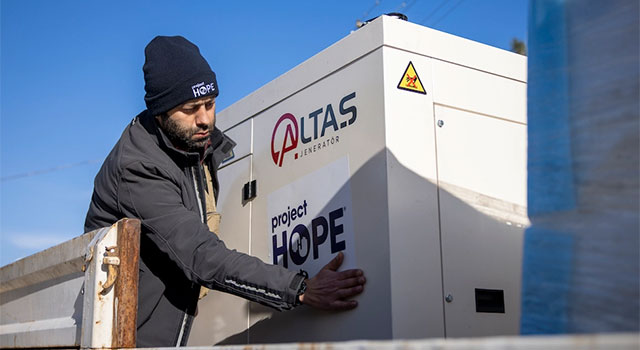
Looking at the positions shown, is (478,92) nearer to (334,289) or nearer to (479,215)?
(479,215)

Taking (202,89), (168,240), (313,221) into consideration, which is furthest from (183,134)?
(313,221)

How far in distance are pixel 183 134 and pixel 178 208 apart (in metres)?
0.32

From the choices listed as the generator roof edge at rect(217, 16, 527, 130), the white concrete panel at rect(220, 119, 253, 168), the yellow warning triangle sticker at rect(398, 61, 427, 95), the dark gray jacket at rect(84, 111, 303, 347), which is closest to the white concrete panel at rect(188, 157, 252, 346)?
the white concrete panel at rect(220, 119, 253, 168)

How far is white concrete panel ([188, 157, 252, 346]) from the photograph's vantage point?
7.43ft

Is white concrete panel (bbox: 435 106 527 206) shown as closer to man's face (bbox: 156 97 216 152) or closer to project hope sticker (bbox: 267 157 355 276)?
project hope sticker (bbox: 267 157 355 276)

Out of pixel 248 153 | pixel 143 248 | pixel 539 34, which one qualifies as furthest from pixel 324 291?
pixel 539 34

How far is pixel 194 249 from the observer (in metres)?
1.84

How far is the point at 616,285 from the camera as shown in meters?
0.90

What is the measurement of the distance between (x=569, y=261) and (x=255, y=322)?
4.53 ft

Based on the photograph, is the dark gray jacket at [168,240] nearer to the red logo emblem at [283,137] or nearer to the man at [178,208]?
the man at [178,208]

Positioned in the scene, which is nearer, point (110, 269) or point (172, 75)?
point (110, 269)

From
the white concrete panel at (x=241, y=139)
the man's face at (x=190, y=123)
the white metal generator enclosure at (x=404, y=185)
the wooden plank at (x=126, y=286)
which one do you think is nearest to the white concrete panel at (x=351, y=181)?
the white metal generator enclosure at (x=404, y=185)

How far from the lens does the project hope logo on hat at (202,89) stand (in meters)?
2.07

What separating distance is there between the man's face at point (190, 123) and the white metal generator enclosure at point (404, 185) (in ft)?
0.90
